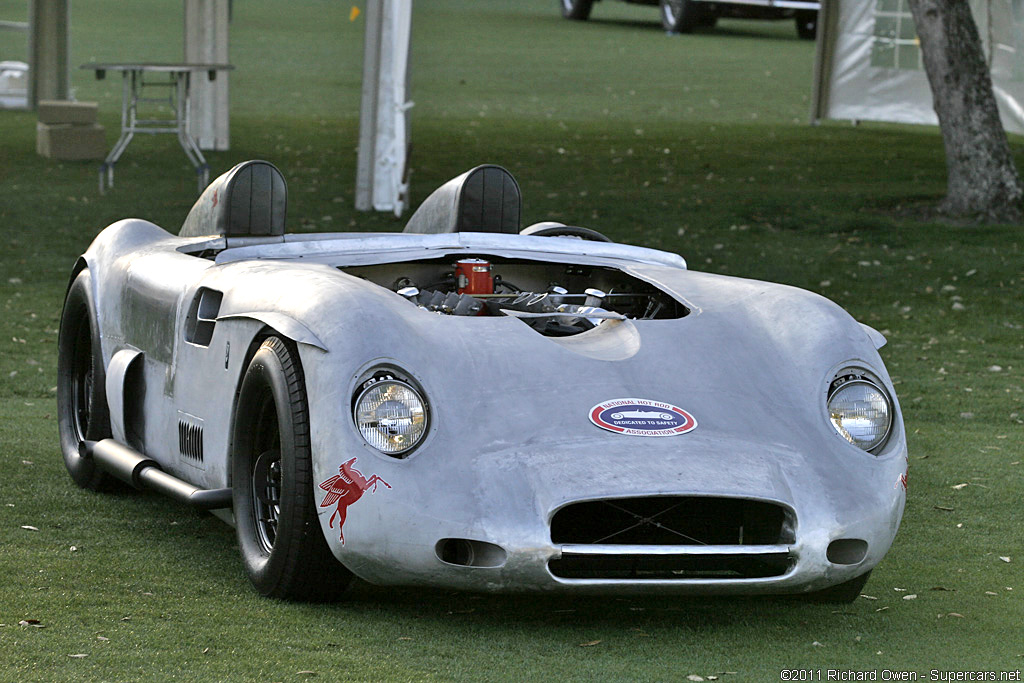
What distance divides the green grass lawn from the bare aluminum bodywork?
0.75 ft

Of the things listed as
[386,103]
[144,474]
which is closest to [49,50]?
[386,103]

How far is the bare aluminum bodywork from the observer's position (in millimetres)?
3703

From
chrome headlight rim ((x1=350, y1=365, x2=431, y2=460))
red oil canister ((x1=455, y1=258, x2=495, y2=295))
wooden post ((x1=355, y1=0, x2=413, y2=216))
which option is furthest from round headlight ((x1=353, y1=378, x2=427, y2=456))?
wooden post ((x1=355, y1=0, x2=413, y2=216))

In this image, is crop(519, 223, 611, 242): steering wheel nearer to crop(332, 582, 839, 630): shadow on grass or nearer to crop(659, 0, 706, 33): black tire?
crop(332, 582, 839, 630): shadow on grass

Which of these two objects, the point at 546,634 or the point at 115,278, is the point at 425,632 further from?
the point at 115,278

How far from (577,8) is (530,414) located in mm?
33553

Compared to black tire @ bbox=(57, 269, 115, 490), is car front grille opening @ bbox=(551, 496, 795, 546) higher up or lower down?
higher up

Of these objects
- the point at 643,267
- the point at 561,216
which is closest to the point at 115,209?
the point at 561,216

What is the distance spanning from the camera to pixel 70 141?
1670cm

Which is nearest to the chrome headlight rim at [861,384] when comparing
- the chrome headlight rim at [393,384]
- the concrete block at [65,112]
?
the chrome headlight rim at [393,384]

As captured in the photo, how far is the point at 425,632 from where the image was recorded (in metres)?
3.80

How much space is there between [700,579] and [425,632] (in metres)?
0.69

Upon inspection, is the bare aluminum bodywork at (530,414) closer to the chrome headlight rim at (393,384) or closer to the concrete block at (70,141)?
the chrome headlight rim at (393,384)

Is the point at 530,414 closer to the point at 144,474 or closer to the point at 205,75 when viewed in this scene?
the point at 144,474
